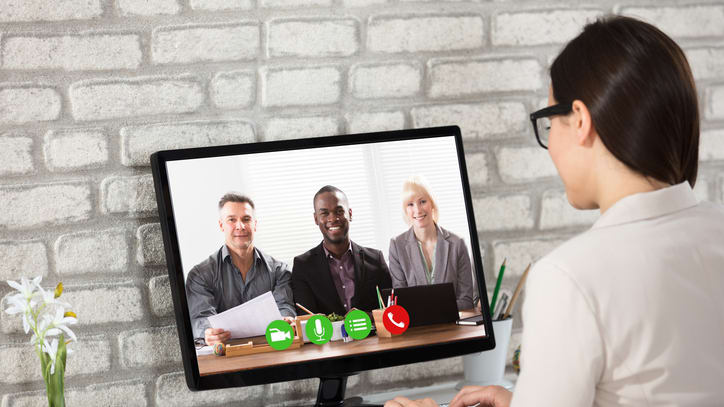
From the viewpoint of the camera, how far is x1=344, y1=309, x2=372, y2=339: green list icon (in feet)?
4.15

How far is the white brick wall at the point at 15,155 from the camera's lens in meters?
1.30

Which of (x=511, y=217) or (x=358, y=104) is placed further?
(x=511, y=217)

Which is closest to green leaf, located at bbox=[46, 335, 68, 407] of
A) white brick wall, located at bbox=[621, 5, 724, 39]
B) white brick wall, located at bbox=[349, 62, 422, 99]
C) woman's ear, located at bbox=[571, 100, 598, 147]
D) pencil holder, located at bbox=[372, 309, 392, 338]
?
pencil holder, located at bbox=[372, 309, 392, 338]

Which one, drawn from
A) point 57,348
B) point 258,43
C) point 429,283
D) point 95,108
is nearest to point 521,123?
point 429,283

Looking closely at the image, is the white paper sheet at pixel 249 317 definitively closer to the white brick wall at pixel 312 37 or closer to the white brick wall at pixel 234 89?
the white brick wall at pixel 234 89

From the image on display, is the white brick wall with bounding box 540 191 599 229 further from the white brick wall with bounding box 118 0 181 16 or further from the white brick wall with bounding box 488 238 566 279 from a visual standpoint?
the white brick wall with bounding box 118 0 181 16

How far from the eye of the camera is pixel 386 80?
149 centimetres

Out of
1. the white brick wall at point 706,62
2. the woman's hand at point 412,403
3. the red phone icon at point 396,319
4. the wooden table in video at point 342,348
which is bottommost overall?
the woman's hand at point 412,403

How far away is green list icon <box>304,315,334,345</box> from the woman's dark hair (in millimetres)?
642

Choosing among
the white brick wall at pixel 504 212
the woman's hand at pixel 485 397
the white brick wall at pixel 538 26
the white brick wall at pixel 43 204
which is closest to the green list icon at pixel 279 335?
the woman's hand at pixel 485 397

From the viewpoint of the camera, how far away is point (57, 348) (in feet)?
3.84

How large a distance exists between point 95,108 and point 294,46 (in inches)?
16.7

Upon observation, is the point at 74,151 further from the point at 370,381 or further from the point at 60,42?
the point at 370,381

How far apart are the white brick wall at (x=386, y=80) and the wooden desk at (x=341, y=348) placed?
52cm
